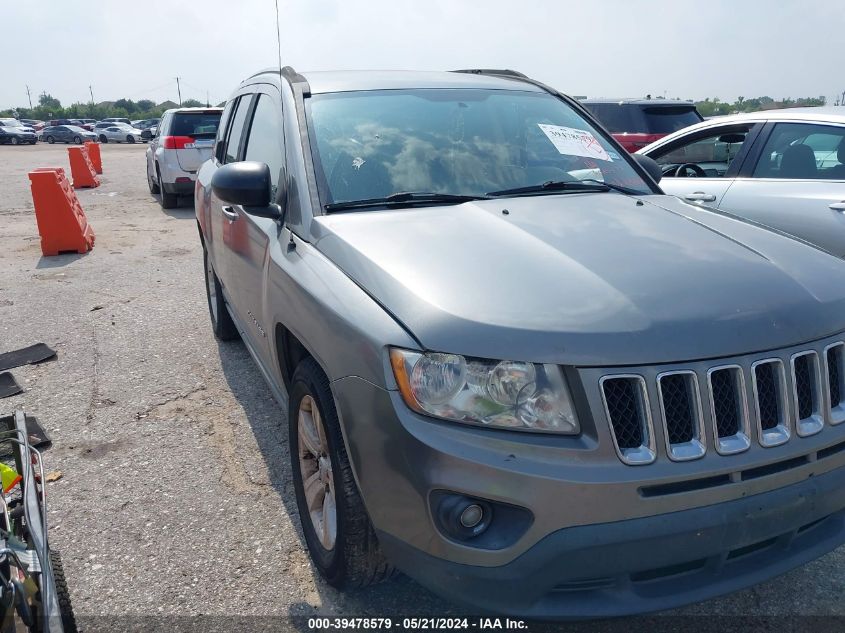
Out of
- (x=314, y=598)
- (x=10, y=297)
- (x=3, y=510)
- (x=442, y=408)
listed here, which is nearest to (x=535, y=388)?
(x=442, y=408)

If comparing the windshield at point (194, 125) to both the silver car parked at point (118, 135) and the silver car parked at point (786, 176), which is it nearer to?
the silver car parked at point (786, 176)

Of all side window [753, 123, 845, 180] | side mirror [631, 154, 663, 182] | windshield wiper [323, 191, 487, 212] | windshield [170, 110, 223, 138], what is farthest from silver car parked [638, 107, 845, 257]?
windshield [170, 110, 223, 138]

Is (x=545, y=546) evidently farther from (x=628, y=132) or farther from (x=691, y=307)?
(x=628, y=132)

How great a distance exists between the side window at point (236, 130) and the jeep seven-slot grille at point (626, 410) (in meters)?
3.17

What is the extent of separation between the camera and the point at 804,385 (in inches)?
83.6

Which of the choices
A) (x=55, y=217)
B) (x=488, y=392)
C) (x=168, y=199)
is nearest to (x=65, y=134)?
(x=168, y=199)

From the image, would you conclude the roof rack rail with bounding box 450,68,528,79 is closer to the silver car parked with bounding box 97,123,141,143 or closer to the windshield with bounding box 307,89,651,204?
the windshield with bounding box 307,89,651,204

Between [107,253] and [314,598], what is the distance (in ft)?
25.0

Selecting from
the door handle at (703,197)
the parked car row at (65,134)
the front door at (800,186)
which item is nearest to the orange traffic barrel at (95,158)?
the door handle at (703,197)

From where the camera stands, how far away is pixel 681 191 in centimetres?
542

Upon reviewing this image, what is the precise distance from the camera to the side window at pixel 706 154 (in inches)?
222

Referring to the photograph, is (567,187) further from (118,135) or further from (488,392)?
(118,135)

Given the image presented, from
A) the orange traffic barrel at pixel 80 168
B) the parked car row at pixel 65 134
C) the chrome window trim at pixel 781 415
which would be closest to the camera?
the chrome window trim at pixel 781 415

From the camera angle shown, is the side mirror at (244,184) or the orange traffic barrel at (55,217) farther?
the orange traffic barrel at (55,217)
